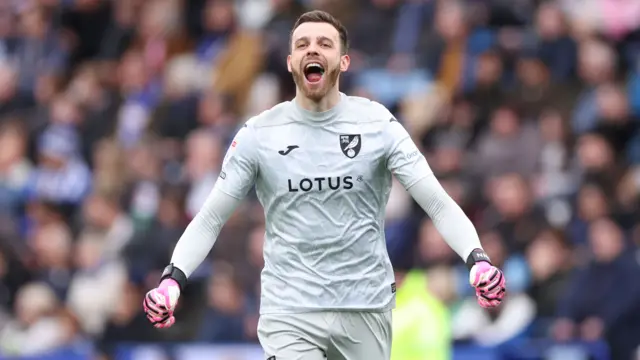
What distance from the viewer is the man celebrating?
7.31m

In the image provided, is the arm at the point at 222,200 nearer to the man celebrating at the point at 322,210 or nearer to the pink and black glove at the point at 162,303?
the man celebrating at the point at 322,210

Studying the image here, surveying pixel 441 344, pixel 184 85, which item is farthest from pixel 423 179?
pixel 184 85

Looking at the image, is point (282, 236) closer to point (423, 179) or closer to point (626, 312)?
point (423, 179)

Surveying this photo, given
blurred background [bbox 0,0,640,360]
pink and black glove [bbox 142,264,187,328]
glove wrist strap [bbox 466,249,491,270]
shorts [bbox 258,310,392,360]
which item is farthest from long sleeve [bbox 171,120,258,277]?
blurred background [bbox 0,0,640,360]

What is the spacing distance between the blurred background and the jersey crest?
446cm

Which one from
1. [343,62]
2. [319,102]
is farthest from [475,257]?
[343,62]

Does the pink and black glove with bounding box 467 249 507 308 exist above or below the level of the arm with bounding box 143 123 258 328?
below

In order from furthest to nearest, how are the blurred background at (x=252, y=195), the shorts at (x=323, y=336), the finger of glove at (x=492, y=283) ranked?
the blurred background at (x=252, y=195) < the shorts at (x=323, y=336) < the finger of glove at (x=492, y=283)

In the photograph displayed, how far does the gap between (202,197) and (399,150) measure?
8.15 meters

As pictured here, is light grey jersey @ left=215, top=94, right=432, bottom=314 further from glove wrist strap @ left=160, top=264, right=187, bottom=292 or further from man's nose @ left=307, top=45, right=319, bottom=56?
glove wrist strap @ left=160, top=264, right=187, bottom=292

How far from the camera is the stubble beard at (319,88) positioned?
291 inches

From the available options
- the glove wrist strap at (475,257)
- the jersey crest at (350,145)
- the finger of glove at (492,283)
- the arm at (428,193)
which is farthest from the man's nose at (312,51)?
the finger of glove at (492,283)

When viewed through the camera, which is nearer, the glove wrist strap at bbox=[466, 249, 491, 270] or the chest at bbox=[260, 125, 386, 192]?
the glove wrist strap at bbox=[466, 249, 491, 270]

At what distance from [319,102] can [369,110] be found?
29 cm
